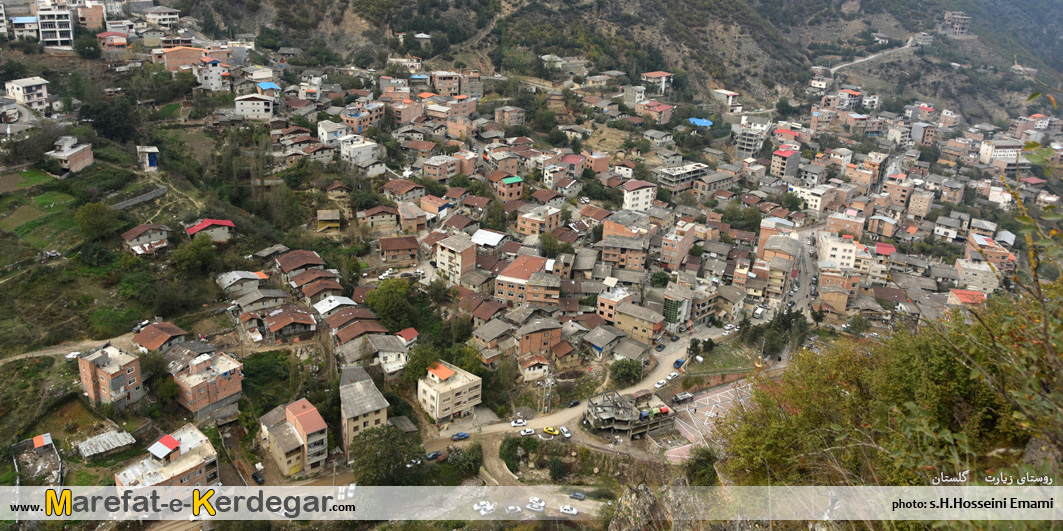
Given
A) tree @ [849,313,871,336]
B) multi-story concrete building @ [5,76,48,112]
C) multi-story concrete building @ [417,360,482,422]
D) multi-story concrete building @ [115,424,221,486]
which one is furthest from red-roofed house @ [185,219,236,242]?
tree @ [849,313,871,336]

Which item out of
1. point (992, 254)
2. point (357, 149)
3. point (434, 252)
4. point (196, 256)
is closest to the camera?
point (196, 256)

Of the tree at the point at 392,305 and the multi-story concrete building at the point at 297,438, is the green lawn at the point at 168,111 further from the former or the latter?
the multi-story concrete building at the point at 297,438

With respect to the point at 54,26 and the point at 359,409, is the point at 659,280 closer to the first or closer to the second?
the point at 359,409

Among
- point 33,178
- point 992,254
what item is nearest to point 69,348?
point 33,178

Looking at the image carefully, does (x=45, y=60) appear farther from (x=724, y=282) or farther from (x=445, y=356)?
(x=724, y=282)

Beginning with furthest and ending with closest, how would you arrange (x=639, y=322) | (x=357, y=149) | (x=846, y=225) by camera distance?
(x=846, y=225) < (x=357, y=149) < (x=639, y=322)

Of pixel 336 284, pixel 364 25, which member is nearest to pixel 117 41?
pixel 364 25

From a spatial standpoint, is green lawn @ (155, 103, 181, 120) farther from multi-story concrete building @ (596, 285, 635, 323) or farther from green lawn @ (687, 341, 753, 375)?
green lawn @ (687, 341, 753, 375)
